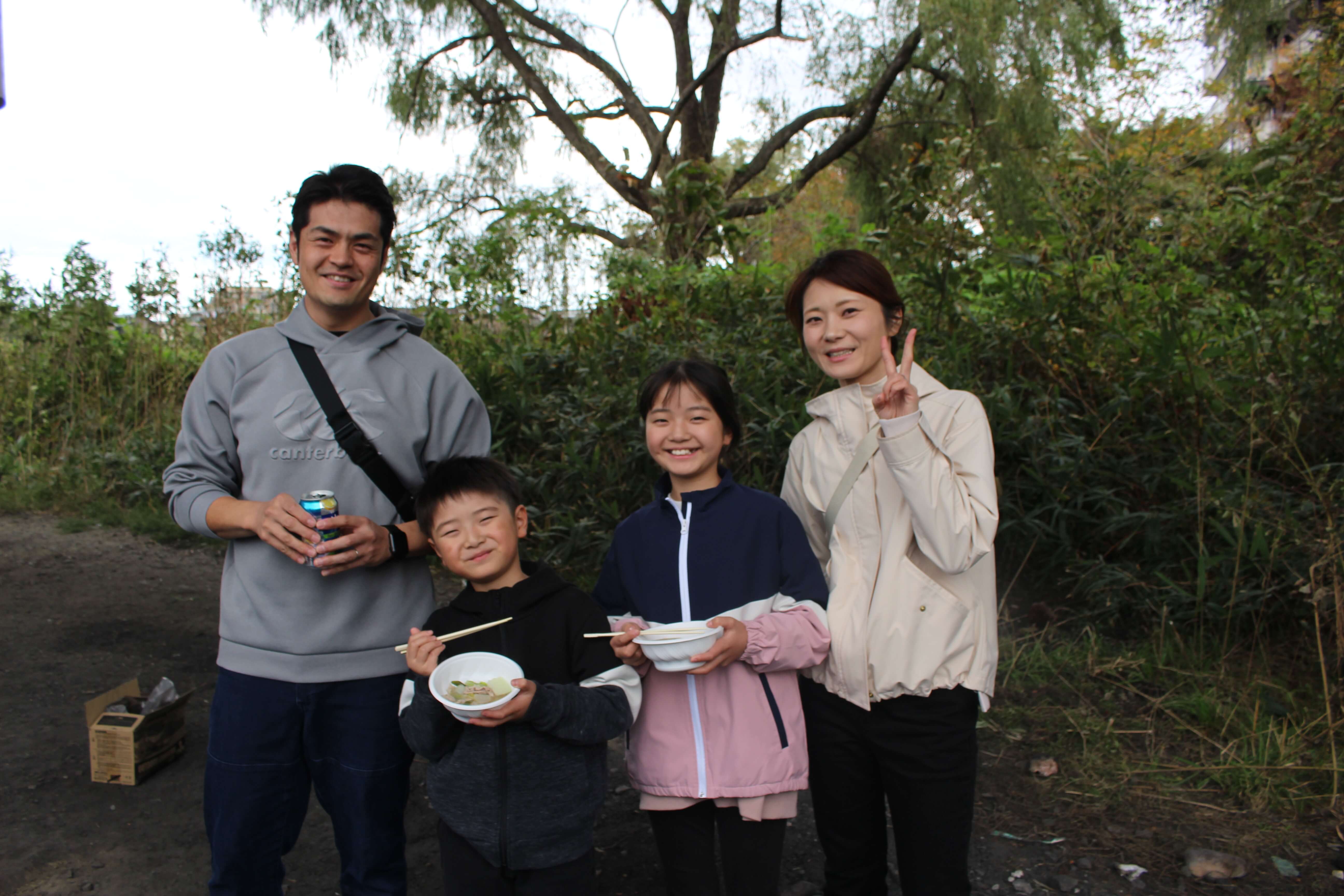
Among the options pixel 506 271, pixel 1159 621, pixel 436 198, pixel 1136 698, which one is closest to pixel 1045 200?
pixel 1159 621

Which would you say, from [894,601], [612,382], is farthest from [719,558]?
[612,382]

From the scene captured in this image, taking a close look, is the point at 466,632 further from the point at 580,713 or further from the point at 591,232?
the point at 591,232

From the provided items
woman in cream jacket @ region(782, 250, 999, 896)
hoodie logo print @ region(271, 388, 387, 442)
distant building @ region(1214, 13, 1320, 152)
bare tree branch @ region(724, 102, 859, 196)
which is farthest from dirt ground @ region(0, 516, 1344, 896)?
bare tree branch @ region(724, 102, 859, 196)

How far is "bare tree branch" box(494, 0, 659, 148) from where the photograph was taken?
47.3 ft

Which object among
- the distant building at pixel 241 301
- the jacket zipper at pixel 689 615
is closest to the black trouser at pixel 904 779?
the jacket zipper at pixel 689 615

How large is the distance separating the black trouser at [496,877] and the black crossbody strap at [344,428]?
0.69 metres

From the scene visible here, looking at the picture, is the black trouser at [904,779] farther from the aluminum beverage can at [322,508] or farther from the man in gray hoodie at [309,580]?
the aluminum beverage can at [322,508]

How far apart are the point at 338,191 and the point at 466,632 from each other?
0.99m

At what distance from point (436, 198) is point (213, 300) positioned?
782cm

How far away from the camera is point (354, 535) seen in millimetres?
1736

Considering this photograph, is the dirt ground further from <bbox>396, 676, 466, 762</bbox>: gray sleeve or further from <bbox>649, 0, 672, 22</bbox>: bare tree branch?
<bbox>649, 0, 672, 22</bbox>: bare tree branch

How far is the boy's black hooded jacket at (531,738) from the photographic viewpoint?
1.68 m

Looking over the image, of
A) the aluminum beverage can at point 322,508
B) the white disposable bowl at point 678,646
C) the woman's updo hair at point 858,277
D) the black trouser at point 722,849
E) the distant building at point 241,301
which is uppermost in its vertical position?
the distant building at point 241,301

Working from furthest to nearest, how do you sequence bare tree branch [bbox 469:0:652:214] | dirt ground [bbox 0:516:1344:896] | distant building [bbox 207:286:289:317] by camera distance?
bare tree branch [bbox 469:0:652:214]
distant building [bbox 207:286:289:317]
dirt ground [bbox 0:516:1344:896]
